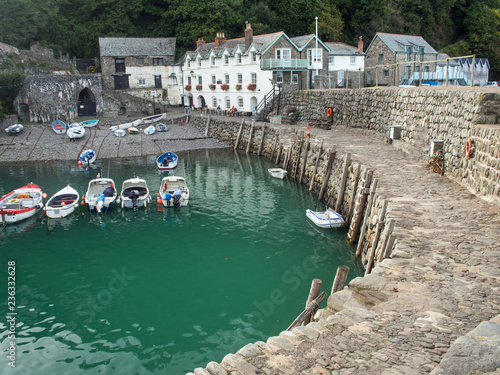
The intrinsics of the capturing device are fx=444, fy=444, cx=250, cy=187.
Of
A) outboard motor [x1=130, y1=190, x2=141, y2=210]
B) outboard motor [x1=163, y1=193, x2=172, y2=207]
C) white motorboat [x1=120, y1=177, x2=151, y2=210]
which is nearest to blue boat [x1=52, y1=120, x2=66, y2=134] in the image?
white motorboat [x1=120, y1=177, x2=151, y2=210]

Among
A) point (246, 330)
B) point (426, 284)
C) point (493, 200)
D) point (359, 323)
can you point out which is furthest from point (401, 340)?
point (493, 200)

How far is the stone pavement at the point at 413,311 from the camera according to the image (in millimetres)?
7043

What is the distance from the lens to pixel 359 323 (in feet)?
27.4

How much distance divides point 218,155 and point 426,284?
33150 millimetres

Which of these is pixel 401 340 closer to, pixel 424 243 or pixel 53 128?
pixel 424 243

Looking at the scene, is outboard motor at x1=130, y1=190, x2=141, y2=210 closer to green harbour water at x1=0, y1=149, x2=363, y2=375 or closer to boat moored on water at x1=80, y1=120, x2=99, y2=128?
green harbour water at x1=0, y1=149, x2=363, y2=375

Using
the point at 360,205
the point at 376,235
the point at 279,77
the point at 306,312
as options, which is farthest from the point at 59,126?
the point at 306,312

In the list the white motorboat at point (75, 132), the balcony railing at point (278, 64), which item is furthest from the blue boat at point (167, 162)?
the balcony railing at point (278, 64)

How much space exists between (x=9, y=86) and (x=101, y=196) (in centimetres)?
3445

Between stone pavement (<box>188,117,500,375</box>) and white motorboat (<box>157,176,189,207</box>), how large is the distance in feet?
44.3

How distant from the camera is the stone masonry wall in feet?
49.7

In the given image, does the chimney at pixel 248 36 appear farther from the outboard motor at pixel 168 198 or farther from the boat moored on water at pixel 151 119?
the outboard motor at pixel 168 198

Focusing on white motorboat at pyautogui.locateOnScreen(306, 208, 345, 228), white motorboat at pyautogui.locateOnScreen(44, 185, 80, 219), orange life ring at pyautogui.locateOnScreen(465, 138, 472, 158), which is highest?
orange life ring at pyautogui.locateOnScreen(465, 138, 472, 158)

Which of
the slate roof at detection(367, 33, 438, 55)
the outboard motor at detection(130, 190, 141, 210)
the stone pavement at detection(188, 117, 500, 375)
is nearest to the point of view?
the stone pavement at detection(188, 117, 500, 375)
